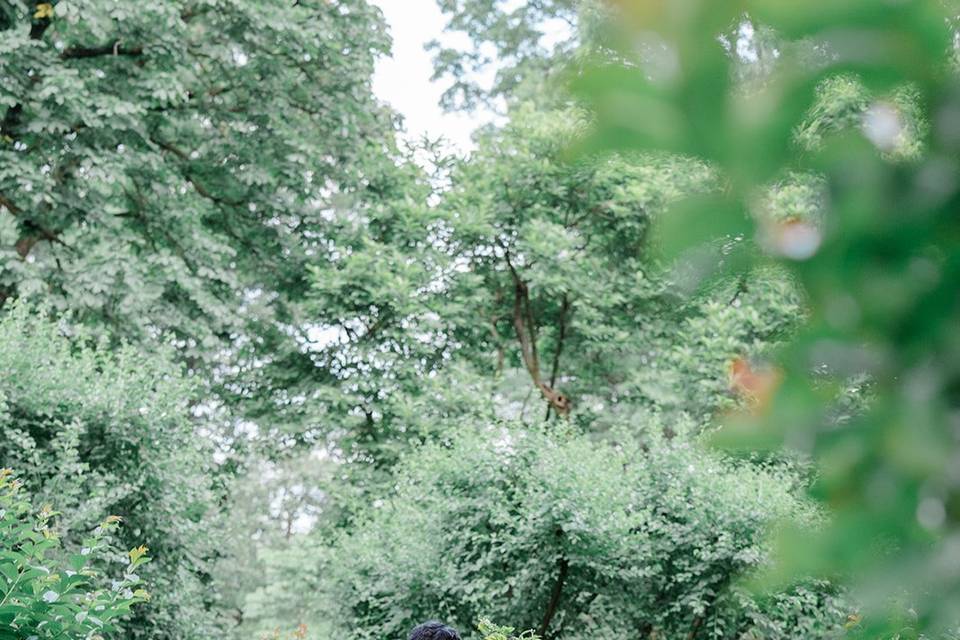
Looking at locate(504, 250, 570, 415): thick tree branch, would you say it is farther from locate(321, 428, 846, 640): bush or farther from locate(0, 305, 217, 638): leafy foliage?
locate(0, 305, 217, 638): leafy foliage

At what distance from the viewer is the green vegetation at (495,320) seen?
2.14 feet

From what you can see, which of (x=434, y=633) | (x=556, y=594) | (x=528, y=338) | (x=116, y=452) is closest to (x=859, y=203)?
(x=434, y=633)

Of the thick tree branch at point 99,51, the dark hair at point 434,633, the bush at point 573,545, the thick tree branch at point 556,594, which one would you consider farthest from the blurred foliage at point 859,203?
the thick tree branch at point 99,51

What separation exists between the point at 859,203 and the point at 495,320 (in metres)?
14.7

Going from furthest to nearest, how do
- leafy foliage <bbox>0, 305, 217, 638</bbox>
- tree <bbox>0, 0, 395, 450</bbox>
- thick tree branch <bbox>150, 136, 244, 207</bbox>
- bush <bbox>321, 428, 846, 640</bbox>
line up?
thick tree branch <bbox>150, 136, 244, 207</bbox> < tree <bbox>0, 0, 395, 450</bbox> < bush <bbox>321, 428, 846, 640</bbox> < leafy foliage <bbox>0, 305, 217, 638</bbox>

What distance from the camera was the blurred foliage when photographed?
0.63 metres

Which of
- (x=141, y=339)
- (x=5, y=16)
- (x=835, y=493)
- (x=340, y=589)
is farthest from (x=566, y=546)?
(x=835, y=493)

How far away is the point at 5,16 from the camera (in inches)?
478

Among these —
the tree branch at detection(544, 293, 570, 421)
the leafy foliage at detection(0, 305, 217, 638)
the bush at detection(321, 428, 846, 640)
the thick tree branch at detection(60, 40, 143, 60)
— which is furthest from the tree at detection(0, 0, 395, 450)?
the bush at detection(321, 428, 846, 640)

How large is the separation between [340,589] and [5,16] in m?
7.29

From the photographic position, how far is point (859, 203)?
0.64 m

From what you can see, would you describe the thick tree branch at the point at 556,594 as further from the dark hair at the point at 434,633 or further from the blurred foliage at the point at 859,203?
the blurred foliage at the point at 859,203

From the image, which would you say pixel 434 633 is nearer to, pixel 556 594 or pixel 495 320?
pixel 556 594

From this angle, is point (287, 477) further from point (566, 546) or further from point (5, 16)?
point (566, 546)
